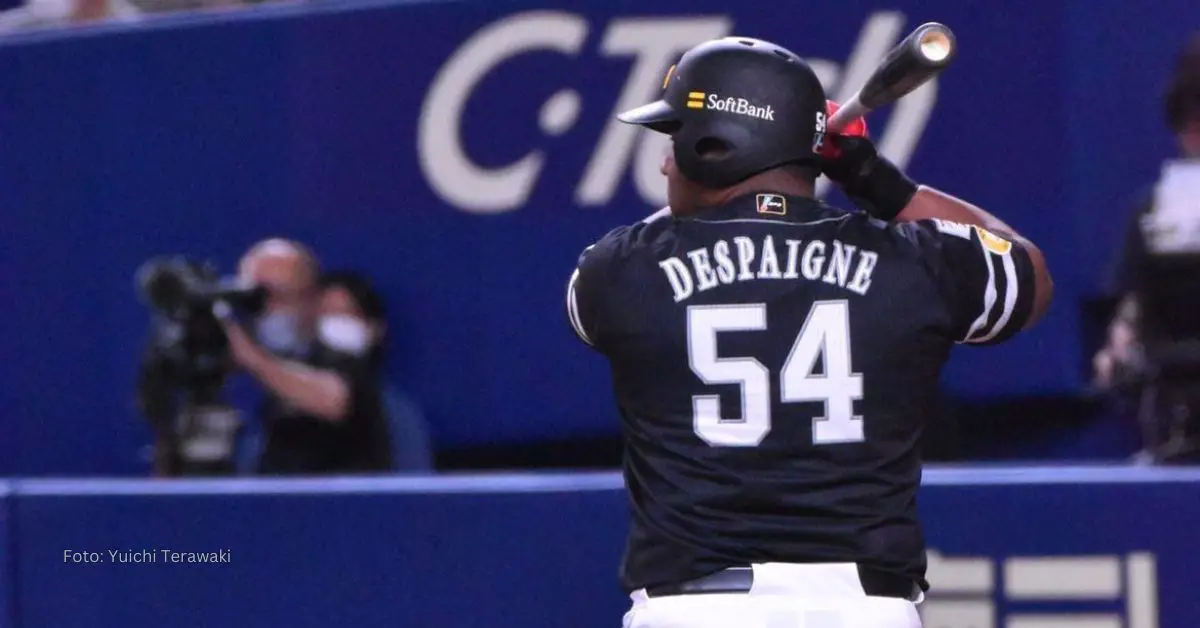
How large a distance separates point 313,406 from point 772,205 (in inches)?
123

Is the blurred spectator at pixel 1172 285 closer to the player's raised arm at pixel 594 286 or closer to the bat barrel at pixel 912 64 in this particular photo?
the bat barrel at pixel 912 64

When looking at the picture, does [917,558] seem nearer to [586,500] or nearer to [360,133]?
[586,500]

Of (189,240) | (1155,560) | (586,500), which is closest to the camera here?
(1155,560)

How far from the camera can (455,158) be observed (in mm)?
6660

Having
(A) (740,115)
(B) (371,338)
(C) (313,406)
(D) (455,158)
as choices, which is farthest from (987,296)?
(D) (455,158)

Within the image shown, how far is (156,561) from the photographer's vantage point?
Answer: 13.4 ft

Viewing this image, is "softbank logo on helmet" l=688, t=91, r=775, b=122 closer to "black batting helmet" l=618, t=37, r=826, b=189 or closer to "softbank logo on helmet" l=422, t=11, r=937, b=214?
"black batting helmet" l=618, t=37, r=826, b=189

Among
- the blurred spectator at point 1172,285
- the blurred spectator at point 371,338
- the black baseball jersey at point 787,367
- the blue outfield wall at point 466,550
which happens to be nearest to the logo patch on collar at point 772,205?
the black baseball jersey at point 787,367

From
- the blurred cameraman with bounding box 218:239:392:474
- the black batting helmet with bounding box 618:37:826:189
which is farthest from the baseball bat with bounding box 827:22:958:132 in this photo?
the blurred cameraman with bounding box 218:239:392:474

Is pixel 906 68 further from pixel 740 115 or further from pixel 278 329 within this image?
pixel 278 329

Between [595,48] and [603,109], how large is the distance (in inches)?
8.9

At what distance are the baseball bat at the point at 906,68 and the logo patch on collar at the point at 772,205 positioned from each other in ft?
0.82

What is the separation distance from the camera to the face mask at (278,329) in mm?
5973

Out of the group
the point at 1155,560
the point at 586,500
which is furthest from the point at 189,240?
the point at 1155,560
